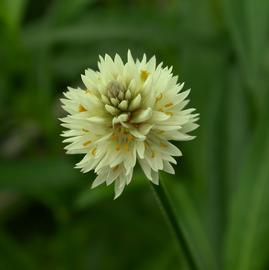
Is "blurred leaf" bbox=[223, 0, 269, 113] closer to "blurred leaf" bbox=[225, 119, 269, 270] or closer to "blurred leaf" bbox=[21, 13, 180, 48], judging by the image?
"blurred leaf" bbox=[225, 119, 269, 270]

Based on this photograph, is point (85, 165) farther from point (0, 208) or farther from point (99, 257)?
point (0, 208)

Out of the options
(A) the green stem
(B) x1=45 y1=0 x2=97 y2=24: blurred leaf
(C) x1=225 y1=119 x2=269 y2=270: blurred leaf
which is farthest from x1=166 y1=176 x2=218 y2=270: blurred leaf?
(B) x1=45 y1=0 x2=97 y2=24: blurred leaf

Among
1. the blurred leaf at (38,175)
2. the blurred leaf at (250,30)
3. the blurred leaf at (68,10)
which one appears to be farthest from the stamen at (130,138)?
the blurred leaf at (68,10)

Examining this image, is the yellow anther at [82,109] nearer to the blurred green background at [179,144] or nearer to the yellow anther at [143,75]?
the yellow anther at [143,75]

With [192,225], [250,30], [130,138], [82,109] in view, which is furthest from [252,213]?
[82,109]

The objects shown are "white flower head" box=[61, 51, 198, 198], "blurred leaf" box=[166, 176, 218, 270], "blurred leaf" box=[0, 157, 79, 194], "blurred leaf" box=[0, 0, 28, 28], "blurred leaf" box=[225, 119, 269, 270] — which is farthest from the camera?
"blurred leaf" box=[0, 157, 79, 194]

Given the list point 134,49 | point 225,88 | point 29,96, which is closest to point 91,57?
point 134,49

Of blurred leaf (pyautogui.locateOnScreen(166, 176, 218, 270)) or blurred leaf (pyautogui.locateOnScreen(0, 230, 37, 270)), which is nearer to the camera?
blurred leaf (pyautogui.locateOnScreen(166, 176, 218, 270))
